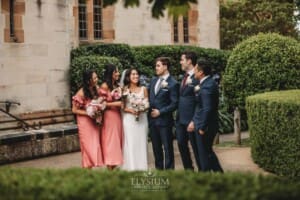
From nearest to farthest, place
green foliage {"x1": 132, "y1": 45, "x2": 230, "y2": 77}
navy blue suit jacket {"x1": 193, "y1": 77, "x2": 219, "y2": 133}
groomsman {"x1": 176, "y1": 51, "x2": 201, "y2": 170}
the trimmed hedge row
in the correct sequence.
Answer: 1. navy blue suit jacket {"x1": 193, "y1": 77, "x2": 219, "y2": 133}
2. groomsman {"x1": 176, "y1": 51, "x2": 201, "y2": 170}
3. the trimmed hedge row
4. green foliage {"x1": 132, "y1": 45, "x2": 230, "y2": 77}

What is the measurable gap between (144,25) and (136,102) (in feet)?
41.6

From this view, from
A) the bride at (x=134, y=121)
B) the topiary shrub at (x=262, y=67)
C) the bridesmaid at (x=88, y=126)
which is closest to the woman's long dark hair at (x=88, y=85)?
the bridesmaid at (x=88, y=126)

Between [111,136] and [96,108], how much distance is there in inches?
19.7

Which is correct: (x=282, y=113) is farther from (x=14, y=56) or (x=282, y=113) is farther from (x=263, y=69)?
(x=14, y=56)

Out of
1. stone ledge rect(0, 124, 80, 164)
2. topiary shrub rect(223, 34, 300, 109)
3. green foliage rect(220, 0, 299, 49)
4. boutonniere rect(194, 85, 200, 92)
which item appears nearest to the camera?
boutonniere rect(194, 85, 200, 92)

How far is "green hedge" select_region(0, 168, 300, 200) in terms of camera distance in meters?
4.36

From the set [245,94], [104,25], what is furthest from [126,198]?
[104,25]

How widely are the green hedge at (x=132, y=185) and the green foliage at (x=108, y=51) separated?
11.8 m

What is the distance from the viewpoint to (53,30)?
16.1 m

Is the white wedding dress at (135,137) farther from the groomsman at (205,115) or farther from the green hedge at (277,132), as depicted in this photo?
the green hedge at (277,132)

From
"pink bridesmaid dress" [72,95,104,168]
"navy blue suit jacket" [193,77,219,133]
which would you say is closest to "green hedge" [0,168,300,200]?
"navy blue suit jacket" [193,77,219,133]

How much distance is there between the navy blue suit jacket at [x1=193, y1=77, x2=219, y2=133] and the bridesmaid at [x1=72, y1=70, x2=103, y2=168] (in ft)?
5.85

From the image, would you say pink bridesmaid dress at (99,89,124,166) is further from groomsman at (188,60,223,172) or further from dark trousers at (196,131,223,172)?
dark trousers at (196,131,223,172)

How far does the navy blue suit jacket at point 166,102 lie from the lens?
9177 mm
